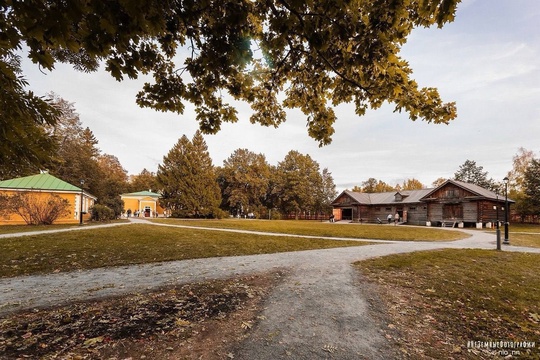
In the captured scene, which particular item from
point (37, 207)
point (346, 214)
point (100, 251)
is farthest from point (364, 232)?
point (346, 214)

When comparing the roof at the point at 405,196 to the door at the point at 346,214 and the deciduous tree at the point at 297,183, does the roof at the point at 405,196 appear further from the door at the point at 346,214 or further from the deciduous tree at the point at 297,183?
the deciduous tree at the point at 297,183

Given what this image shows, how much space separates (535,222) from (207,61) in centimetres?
5672

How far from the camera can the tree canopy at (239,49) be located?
2705 millimetres

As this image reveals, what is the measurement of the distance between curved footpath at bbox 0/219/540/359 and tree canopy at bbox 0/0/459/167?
3592 mm

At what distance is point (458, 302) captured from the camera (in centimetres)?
479

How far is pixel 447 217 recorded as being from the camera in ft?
109

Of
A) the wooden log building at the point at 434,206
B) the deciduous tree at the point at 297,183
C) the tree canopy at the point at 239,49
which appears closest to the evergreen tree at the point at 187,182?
the deciduous tree at the point at 297,183

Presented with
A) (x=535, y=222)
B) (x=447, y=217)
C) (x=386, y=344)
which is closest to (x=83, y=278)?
(x=386, y=344)

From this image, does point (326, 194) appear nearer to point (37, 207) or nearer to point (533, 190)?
point (533, 190)

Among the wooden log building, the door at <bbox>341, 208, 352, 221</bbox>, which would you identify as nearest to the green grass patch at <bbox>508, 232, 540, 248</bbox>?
the wooden log building

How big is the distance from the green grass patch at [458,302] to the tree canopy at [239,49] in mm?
3469

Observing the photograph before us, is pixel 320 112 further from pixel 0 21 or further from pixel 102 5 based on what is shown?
pixel 0 21

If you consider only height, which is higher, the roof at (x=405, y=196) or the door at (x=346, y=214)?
the roof at (x=405, y=196)

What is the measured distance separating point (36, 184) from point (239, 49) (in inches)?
997
